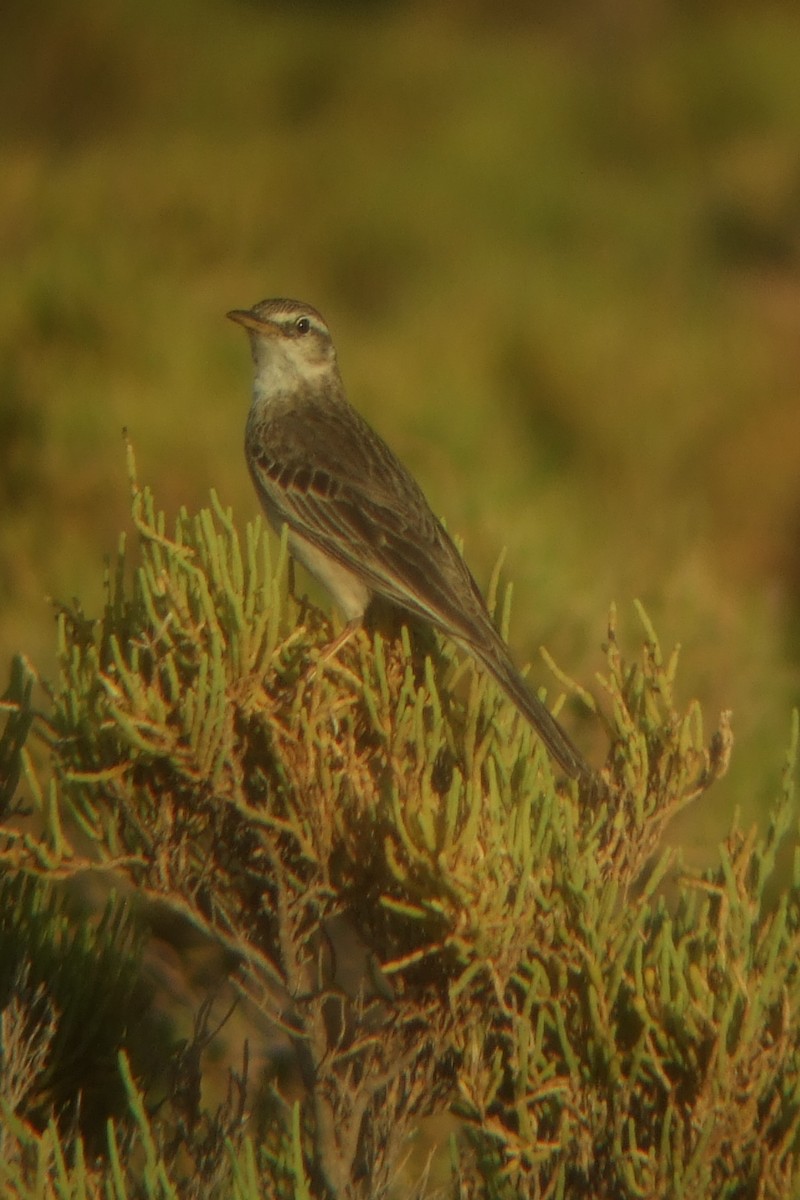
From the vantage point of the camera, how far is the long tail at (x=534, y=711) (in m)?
4.16

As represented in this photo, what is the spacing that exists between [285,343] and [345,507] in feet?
3.60

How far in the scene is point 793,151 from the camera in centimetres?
2336

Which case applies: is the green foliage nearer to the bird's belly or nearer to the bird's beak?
the bird's belly

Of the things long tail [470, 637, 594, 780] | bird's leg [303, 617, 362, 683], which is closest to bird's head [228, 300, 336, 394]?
bird's leg [303, 617, 362, 683]

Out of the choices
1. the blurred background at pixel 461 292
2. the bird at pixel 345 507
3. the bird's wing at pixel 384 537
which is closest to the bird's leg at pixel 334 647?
the bird at pixel 345 507

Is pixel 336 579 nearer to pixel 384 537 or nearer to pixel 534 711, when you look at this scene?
pixel 384 537

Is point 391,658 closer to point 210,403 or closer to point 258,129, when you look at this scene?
point 210,403

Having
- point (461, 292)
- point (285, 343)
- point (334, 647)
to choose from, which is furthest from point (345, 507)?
point (461, 292)

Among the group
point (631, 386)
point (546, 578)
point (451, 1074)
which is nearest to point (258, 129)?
point (631, 386)

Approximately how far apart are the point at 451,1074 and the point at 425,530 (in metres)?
1.88

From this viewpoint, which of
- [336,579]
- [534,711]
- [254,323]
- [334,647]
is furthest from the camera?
[254,323]

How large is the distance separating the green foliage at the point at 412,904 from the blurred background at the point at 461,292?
13.0 ft

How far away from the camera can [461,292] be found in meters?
15.9

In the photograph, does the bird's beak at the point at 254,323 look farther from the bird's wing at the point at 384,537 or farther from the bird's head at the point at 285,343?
the bird's wing at the point at 384,537
